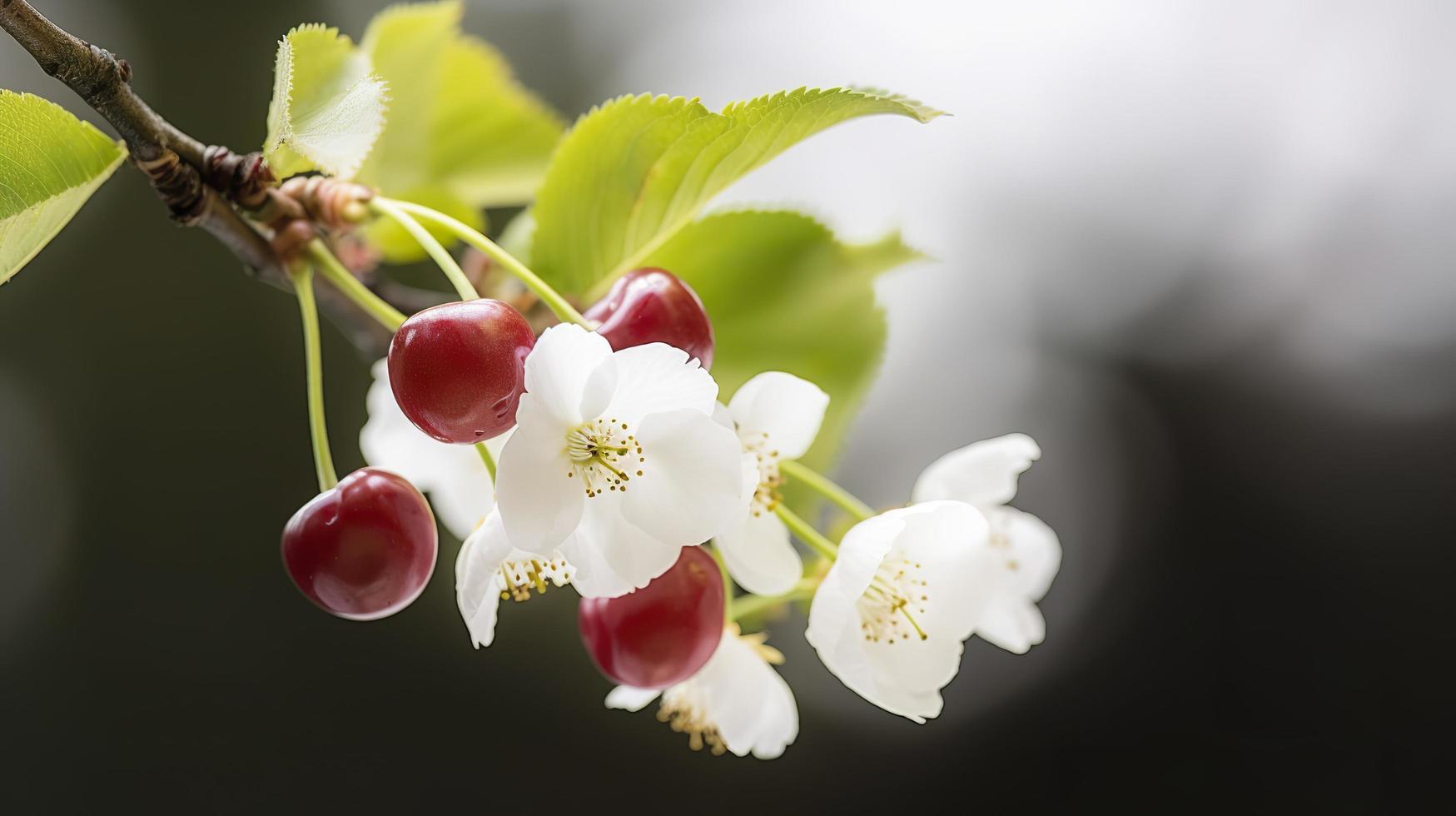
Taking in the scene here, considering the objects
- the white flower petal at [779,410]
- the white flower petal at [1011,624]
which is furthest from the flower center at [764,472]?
the white flower petal at [1011,624]

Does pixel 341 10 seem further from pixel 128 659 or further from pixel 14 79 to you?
pixel 128 659

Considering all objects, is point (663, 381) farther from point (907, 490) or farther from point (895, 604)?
point (907, 490)

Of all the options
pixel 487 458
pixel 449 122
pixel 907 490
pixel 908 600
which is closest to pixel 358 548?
pixel 487 458

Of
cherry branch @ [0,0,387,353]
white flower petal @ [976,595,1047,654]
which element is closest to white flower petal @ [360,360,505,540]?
cherry branch @ [0,0,387,353]

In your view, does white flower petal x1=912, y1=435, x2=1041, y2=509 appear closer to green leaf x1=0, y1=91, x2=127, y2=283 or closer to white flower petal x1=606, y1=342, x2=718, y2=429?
white flower petal x1=606, y1=342, x2=718, y2=429

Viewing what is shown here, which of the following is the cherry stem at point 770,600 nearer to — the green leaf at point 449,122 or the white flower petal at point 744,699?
the white flower petal at point 744,699

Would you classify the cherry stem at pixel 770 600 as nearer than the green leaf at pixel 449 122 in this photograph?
Yes
